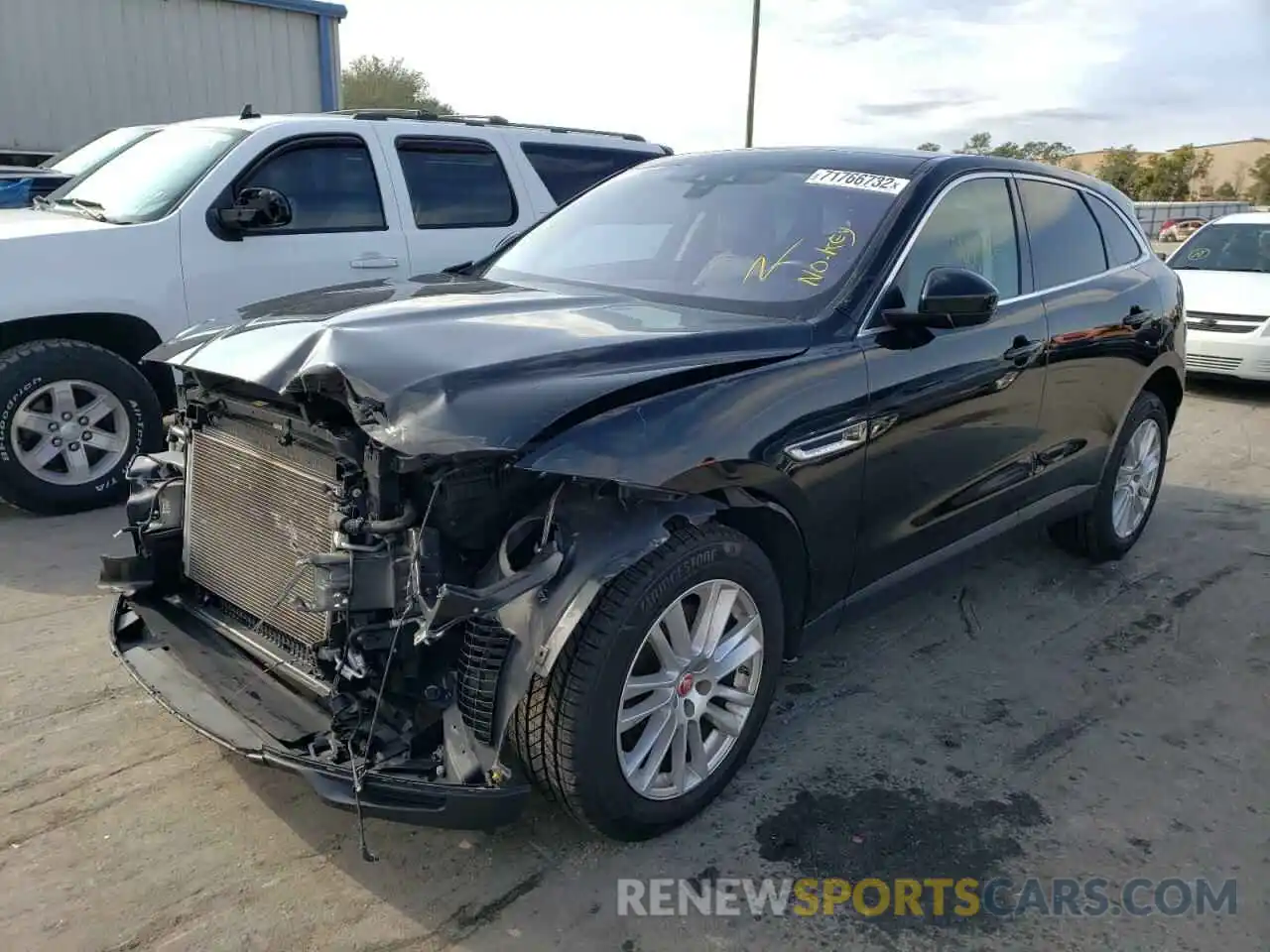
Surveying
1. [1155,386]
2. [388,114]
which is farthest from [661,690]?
[388,114]

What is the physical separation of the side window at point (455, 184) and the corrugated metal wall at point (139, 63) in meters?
9.29

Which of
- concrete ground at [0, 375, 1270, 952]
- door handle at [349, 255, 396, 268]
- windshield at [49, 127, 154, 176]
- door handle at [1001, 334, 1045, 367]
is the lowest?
concrete ground at [0, 375, 1270, 952]

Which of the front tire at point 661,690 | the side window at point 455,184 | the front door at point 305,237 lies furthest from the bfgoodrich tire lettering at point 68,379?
the front tire at point 661,690

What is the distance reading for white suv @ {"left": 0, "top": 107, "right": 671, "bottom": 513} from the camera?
526 cm

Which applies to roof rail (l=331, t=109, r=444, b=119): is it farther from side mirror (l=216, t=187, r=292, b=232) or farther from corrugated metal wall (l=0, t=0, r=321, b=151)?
corrugated metal wall (l=0, t=0, r=321, b=151)

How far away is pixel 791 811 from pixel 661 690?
63 cm

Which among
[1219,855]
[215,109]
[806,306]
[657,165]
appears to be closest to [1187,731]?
[1219,855]

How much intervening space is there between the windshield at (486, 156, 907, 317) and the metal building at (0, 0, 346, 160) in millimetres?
11178

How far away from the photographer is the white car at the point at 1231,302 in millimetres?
9258

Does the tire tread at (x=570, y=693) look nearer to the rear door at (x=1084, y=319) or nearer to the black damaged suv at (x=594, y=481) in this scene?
the black damaged suv at (x=594, y=481)

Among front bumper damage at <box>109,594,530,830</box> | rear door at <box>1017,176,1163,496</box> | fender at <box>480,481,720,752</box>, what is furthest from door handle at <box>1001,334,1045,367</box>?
front bumper damage at <box>109,594,530,830</box>

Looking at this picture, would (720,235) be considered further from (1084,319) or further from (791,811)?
(791,811)

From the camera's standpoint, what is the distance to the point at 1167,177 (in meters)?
62.6

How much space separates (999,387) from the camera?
379 cm
